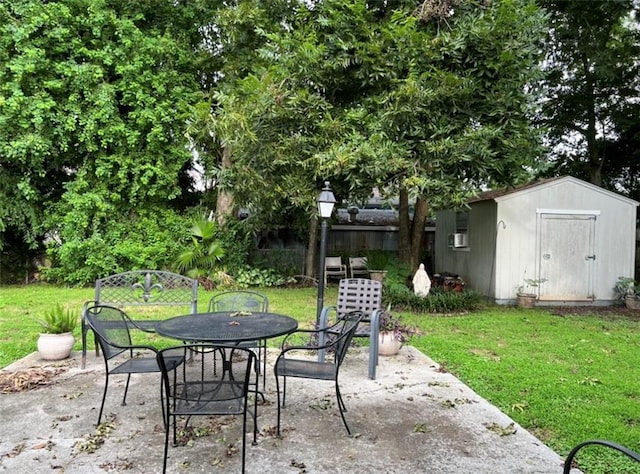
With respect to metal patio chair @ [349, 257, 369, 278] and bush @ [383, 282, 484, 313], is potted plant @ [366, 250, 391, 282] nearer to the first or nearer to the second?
metal patio chair @ [349, 257, 369, 278]

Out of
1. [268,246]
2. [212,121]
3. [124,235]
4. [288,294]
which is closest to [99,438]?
[212,121]

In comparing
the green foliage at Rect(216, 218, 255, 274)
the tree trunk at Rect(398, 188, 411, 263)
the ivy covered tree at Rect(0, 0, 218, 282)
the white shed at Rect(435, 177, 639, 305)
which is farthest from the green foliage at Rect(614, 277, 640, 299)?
the ivy covered tree at Rect(0, 0, 218, 282)

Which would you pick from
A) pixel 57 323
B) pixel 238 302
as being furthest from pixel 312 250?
pixel 57 323

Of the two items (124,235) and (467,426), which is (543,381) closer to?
(467,426)

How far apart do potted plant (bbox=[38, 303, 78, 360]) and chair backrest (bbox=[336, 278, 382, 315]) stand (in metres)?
2.92

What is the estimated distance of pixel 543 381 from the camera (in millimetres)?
4293

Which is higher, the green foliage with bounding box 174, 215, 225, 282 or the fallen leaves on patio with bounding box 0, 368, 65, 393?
the green foliage with bounding box 174, 215, 225, 282

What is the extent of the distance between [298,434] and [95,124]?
8.81 meters

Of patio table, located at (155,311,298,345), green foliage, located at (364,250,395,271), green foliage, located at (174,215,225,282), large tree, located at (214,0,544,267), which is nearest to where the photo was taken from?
patio table, located at (155,311,298,345)

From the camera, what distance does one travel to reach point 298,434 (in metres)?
3.01

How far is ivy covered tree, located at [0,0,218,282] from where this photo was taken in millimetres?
9109

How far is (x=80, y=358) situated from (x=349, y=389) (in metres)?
2.92

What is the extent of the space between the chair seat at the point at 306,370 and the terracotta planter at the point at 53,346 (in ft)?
8.97

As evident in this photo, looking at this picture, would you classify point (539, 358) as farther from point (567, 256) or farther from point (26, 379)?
point (26, 379)
